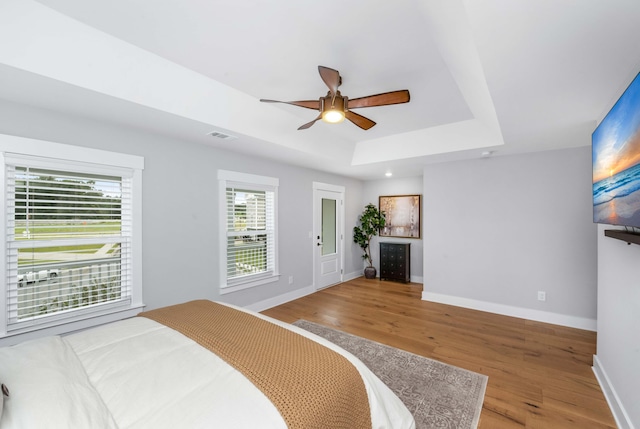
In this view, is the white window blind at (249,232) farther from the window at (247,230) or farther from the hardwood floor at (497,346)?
the hardwood floor at (497,346)

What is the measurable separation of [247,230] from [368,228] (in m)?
3.08

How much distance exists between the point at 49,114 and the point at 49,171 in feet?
1.56

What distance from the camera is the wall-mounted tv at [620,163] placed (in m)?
1.34

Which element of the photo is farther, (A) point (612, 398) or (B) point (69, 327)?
(B) point (69, 327)

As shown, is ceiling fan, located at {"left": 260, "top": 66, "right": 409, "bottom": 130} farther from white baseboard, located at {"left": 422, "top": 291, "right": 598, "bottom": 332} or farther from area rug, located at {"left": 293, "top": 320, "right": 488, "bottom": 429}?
white baseboard, located at {"left": 422, "top": 291, "right": 598, "bottom": 332}

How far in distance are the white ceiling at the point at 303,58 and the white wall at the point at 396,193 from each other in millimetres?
2804

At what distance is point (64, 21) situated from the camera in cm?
173

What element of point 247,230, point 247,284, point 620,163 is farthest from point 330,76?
point 247,284

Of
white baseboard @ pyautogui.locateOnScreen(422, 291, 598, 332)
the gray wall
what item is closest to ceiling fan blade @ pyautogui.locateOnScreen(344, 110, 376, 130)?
the gray wall

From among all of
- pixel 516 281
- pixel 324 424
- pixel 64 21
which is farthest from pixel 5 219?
pixel 516 281

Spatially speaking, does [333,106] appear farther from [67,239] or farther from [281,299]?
[281,299]

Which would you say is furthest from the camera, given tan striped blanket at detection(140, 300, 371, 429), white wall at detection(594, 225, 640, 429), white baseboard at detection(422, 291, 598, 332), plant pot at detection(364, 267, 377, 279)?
plant pot at detection(364, 267, 377, 279)

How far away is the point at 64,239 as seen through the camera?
7.64 feet

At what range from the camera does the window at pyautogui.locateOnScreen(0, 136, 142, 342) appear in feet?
6.93
